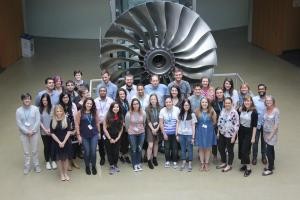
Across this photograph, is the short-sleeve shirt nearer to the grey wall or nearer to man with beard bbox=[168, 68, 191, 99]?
man with beard bbox=[168, 68, 191, 99]

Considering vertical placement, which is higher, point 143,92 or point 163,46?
point 163,46

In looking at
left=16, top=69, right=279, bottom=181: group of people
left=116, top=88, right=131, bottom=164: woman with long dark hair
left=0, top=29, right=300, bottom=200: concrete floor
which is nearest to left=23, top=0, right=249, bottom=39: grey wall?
left=0, top=29, right=300, bottom=200: concrete floor

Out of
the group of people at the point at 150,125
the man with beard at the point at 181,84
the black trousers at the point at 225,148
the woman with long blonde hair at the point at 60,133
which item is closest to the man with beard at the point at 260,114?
the group of people at the point at 150,125

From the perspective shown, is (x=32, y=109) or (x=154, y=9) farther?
(x=154, y=9)

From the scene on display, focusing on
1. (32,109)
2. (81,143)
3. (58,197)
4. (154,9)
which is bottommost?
(58,197)

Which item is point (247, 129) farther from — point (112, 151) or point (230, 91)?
point (112, 151)

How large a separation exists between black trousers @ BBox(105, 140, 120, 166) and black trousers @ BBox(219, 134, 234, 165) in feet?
5.05

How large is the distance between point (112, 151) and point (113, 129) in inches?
14.6

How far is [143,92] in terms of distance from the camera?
8.06 meters

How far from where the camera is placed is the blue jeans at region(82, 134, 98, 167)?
7.69 meters

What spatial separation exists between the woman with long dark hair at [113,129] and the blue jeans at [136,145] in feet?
0.64
